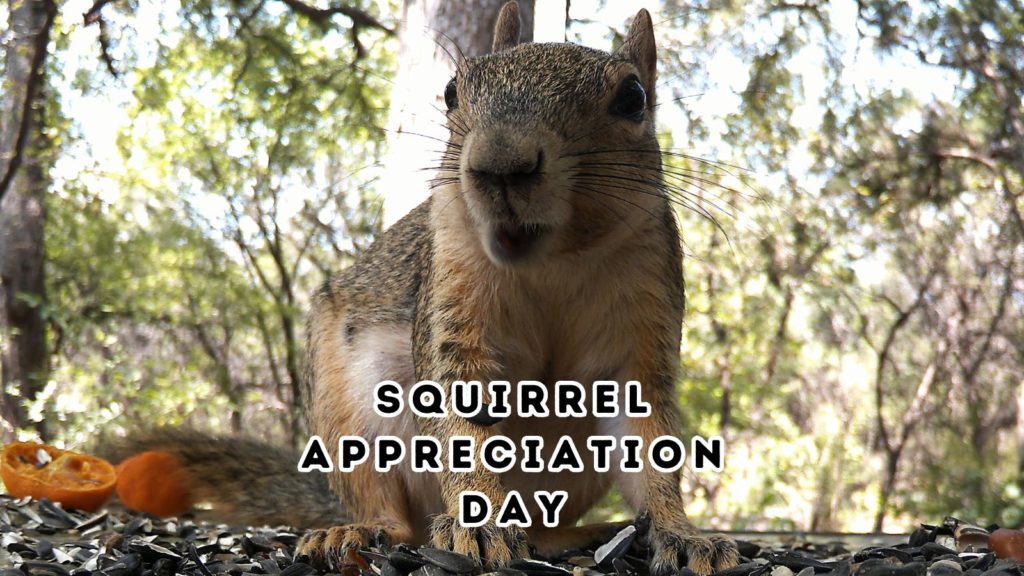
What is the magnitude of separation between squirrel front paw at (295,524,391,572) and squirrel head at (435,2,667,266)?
0.67 m

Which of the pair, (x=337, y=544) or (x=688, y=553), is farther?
(x=337, y=544)

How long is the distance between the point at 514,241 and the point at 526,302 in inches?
11.5

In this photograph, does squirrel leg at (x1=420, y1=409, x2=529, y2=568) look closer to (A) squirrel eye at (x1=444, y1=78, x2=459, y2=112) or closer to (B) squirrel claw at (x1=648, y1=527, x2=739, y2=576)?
(B) squirrel claw at (x1=648, y1=527, x2=739, y2=576)

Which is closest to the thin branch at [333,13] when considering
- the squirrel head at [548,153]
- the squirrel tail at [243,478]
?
the squirrel tail at [243,478]

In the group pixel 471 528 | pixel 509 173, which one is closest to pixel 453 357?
pixel 471 528

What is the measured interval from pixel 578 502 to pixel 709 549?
0.51 meters

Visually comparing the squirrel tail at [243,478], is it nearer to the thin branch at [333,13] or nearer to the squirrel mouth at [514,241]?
the squirrel mouth at [514,241]

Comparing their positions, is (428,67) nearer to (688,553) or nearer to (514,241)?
(514,241)

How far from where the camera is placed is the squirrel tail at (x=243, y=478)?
2561 millimetres

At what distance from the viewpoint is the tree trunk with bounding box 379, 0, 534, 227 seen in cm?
291

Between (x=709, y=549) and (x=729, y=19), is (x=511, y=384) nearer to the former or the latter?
(x=709, y=549)

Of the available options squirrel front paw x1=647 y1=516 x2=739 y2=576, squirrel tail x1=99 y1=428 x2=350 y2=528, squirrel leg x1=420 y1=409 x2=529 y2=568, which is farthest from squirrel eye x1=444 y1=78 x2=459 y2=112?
squirrel tail x1=99 y1=428 x2=350 y2=528

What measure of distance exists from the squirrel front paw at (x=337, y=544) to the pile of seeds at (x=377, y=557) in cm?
3

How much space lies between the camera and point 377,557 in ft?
5.58
